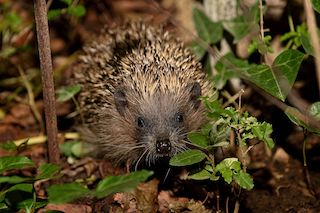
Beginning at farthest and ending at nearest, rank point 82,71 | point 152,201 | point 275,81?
point 82,71 → point 152,201 → point 275,81

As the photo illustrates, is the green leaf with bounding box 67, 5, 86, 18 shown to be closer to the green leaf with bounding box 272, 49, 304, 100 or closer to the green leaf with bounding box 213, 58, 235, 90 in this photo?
the green leaf with bounding box 213, 58, 235, 90

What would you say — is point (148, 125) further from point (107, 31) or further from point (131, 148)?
point (107, 31)

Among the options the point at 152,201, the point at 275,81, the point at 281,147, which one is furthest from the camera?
the point at 281,147

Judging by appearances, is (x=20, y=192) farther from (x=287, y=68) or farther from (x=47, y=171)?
(x=287, y=68)

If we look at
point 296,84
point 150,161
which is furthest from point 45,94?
point 296,84

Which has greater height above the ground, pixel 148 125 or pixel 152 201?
pixel 148 125

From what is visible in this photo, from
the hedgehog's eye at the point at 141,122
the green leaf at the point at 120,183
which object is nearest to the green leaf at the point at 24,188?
the green leaf at the point at 120,183

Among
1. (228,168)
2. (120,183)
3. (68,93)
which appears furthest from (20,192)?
(68,93)

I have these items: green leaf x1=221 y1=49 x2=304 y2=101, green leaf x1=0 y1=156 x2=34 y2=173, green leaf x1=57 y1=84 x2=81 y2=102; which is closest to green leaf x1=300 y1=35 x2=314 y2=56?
green leaf x1=221 y1=49 x2=304 y2=101

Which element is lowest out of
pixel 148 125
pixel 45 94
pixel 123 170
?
pixel 123 170
